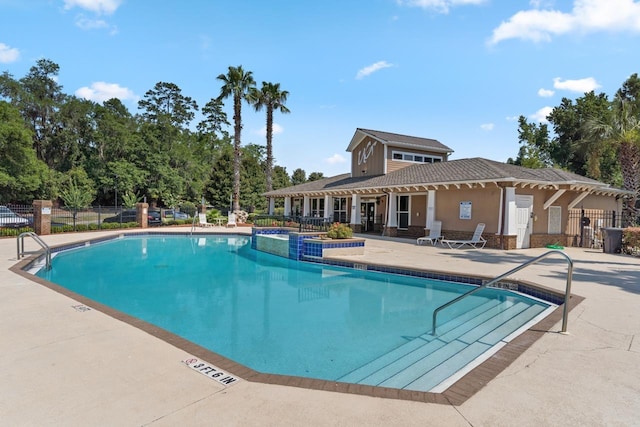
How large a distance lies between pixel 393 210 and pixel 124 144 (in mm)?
33175

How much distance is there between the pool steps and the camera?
4055mm

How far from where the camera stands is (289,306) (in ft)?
23.9

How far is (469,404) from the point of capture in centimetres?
275

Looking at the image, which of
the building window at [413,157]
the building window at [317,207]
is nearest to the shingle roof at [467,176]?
the building window at [413,157]

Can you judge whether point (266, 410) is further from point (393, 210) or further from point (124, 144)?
point (124, 144)

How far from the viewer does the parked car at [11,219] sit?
18.4 meters

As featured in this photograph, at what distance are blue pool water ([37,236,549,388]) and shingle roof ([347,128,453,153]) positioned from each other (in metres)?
12.2

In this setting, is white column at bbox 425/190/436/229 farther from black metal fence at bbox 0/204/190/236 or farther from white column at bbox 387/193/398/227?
black metal fence at bbox 0/204/190/236

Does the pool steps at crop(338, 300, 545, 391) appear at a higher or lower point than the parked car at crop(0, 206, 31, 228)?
lower

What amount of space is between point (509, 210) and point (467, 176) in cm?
223

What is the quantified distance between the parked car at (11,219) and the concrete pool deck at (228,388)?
58.4 feet

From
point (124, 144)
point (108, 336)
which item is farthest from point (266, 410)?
point (124, 144)

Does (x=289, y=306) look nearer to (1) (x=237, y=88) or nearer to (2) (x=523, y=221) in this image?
(2) (x=523, y=221)

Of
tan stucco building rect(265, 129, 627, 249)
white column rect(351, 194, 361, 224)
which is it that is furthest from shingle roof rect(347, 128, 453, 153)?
white column rect(351, 194, 361, 224)
